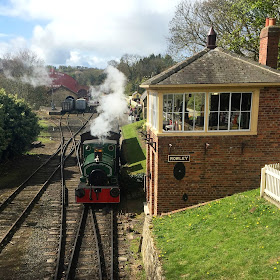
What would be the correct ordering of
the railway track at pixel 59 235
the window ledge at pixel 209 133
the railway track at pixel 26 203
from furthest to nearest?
the railway track at pixel 26 203
the window ledge at pixel 209 133
the railway track at pixel 59 235

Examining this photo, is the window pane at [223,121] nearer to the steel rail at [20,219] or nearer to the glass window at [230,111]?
the glass window at [230,111]

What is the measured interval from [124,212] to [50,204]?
379cm

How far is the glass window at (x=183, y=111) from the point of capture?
10055 millimetres

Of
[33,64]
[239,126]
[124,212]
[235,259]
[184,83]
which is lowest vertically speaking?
[124,212]

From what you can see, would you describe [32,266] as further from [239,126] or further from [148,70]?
[148,70]

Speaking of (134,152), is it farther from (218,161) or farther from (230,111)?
(230,111)

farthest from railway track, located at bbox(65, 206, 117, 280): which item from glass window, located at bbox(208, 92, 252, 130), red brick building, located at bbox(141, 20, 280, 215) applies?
glass window, located at bbox(208, 92, 252, 130)

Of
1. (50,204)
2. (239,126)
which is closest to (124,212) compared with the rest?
(50,204)

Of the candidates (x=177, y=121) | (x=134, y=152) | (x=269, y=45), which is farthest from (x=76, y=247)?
(x=134, y=152)

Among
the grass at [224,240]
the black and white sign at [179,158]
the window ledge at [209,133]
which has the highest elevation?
the window ledge at [209,133]

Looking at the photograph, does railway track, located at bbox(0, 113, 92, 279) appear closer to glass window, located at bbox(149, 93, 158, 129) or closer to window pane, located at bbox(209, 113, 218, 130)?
glass window, located at bbox(149, 93, 158, 129)

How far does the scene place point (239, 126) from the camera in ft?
33.8

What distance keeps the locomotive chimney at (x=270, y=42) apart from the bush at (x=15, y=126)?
57.7 feet

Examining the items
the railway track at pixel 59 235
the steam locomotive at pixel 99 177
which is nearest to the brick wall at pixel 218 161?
the railway track at pixel 59 235
